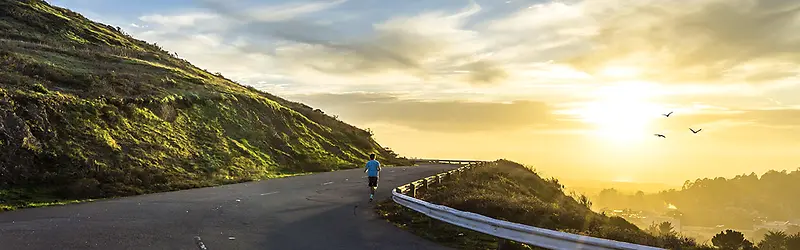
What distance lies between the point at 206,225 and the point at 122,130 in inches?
715

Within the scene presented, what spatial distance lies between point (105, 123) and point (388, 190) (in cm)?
1486

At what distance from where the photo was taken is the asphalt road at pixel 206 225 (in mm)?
10266

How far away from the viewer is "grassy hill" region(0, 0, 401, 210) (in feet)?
69.1

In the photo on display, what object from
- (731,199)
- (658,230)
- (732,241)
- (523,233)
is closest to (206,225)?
(523,233)

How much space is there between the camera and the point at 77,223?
12766mm

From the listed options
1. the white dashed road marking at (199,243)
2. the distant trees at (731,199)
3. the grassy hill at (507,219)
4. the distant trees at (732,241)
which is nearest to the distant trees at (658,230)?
the grassy hill at (507,219)

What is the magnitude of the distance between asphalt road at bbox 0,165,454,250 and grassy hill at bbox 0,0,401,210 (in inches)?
149

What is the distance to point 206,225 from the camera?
12773mm

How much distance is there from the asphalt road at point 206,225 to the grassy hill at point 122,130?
3782mm

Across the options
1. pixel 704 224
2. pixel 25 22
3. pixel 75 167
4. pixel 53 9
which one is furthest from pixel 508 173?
pixel 704 224

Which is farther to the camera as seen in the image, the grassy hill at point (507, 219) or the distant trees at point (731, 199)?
the distant trees at point (731, 199)

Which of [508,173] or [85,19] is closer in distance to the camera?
[508,173]

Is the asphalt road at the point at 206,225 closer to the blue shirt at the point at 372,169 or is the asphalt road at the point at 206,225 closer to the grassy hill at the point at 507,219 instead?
the grassy hill at the point at 507,219

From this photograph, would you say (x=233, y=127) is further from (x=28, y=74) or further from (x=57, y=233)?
(x=57, y=233)
